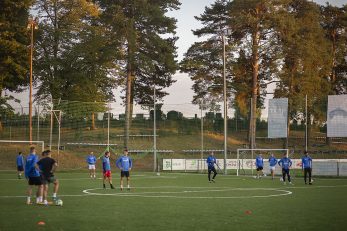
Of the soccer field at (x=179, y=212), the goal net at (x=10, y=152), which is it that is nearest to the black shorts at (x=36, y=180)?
the soccer field at (x=179, y=212)

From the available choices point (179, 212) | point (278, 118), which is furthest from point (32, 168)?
point (278, 118)

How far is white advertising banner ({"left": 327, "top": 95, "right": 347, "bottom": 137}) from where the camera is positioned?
39.3m

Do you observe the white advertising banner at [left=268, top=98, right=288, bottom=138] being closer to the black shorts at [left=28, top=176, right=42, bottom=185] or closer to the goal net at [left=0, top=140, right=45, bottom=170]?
the goal net at [left=0, top=140, right=45, bottom=170]

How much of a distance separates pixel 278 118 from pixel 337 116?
4810 millimetres

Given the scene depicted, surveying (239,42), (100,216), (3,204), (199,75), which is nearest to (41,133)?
(199,75)

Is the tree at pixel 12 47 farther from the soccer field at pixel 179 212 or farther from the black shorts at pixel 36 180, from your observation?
the black shorts at pixel 36 180

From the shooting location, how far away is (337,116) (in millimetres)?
39562

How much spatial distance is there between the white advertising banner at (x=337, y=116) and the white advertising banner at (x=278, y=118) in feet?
11.8

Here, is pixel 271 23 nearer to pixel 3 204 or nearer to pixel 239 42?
pixel 239 42

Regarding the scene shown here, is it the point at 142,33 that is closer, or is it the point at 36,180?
the point at 36,180

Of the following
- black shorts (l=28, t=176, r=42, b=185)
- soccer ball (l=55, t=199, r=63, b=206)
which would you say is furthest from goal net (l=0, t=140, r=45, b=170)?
soccer ball (l=55, t=199, r=63, b=206)

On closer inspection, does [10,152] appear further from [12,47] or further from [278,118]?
[278,118]

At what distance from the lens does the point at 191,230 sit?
41.9 ft

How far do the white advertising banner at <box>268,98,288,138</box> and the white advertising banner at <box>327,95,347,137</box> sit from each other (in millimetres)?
3600
